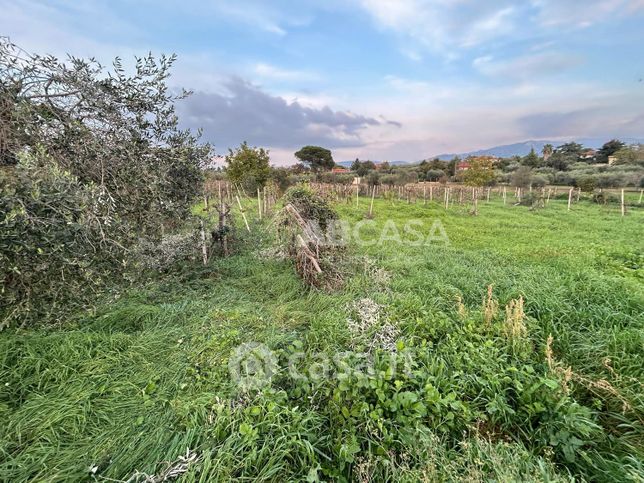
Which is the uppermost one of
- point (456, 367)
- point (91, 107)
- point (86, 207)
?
point (91, 107)

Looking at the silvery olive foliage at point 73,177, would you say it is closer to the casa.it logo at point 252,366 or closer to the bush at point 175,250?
the casa.it logo at point 252,366

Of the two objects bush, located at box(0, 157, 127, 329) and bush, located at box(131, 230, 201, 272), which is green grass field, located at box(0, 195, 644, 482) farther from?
bush, located at box(131, 230, 201, 272)

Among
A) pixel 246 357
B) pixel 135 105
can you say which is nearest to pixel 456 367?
pixel 246 357

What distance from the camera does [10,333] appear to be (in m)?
3.05

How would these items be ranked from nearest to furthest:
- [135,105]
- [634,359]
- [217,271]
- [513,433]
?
[513,433]
[634,359]
[135,105]
[217,271]

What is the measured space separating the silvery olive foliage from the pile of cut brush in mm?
2395

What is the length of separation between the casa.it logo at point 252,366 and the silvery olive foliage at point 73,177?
146 centimetres

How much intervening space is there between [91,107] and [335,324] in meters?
3.66

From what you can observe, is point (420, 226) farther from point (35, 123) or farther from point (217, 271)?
point (35, 123)

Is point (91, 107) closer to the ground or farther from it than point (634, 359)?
farther from it

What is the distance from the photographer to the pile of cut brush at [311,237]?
5.11 meters

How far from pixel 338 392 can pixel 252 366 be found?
936mm

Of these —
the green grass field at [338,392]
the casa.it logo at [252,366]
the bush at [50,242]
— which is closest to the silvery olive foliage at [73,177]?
the bush at [50,242]

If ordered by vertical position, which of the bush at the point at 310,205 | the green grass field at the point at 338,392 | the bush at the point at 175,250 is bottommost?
the green grass field at the point at 338,392
